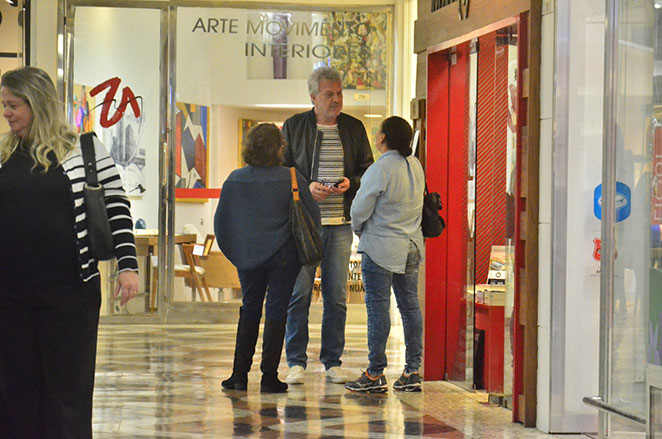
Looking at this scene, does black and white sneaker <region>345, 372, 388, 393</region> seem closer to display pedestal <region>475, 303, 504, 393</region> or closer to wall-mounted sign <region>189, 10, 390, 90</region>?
display pedestal <region>475, 303, 504, 393</region>

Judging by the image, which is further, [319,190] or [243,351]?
[319,190]

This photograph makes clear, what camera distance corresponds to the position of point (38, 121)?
11.9ft

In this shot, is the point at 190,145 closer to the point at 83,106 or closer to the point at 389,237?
the point at 83,106

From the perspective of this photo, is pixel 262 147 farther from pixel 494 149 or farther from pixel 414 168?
pixel 494 149

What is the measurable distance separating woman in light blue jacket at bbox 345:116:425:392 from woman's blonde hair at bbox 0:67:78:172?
9.04 ft

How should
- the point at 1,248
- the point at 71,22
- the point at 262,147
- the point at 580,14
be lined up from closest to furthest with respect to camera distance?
the point at 1,248 < the point at 580,14 < the point at 262,147 < the point at 71,22

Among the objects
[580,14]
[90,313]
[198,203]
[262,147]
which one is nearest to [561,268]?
[580,14]

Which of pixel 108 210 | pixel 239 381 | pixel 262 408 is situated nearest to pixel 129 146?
pixel 239 381

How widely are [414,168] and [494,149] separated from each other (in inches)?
20.9

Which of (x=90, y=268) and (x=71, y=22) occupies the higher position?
(x=71, y=22)

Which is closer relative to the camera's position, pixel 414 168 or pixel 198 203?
pixel 414 168

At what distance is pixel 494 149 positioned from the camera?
6.54 m

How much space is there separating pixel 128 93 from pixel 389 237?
498 centimetres

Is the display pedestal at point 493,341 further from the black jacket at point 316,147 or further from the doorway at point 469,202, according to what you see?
the black jacket at point 316,147
